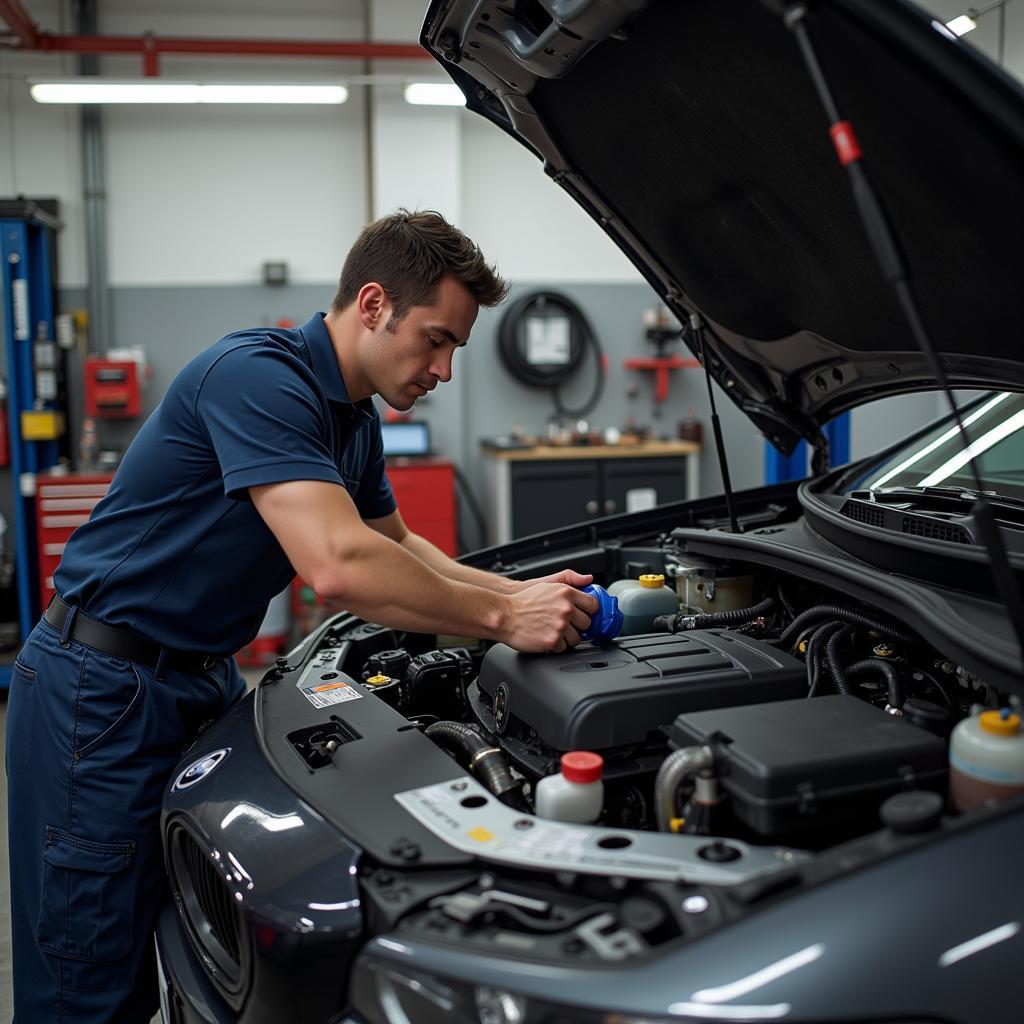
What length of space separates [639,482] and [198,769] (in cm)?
402

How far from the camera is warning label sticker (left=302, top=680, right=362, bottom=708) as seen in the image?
1.40 metres

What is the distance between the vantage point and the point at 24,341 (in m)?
4.34

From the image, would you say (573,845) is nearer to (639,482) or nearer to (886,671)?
(886,671)

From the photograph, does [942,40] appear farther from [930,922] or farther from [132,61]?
[132,61]

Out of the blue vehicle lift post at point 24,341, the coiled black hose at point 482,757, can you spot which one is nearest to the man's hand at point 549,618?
the coiled black hose at point 482,757

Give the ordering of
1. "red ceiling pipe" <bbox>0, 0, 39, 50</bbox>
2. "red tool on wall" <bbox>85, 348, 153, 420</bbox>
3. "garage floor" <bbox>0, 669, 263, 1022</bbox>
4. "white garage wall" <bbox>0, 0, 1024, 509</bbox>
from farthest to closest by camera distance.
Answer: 1. "white garage wall" <bbox>0, 0, 1024, 509</bbox>
2. "red tool on wall" <bbox>85, 348, 153, 420</bbox>
3. "red ceiling pipe" <bbox>0, 0, 39, 50</bbox>
4. "garage floor" <bbox>0, 669, 263, 1022</bbox>

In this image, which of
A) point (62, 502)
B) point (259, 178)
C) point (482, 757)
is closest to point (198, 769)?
point (482, 757)

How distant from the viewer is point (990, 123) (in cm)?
92

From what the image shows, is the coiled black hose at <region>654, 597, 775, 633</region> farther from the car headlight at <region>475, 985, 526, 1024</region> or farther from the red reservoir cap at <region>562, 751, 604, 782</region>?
the car headlight at <region>475, 985, 526, 1024</region>

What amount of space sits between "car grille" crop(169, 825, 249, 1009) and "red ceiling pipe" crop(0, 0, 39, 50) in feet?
15.2

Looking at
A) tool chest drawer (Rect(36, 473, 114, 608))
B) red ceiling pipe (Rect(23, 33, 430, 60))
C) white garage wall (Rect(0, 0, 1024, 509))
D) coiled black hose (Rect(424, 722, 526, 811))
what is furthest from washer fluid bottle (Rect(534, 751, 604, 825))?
red ceiling pipe (Rect(23, 33, 430, 60))

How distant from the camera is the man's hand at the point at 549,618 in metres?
1.28

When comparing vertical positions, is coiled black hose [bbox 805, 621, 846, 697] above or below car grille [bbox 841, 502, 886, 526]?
below

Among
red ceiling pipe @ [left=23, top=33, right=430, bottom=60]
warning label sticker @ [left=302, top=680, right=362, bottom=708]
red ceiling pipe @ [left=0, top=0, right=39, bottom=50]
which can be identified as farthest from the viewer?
red ceiling pipe @ [left=23, top=33, right=430, bottom=60]
